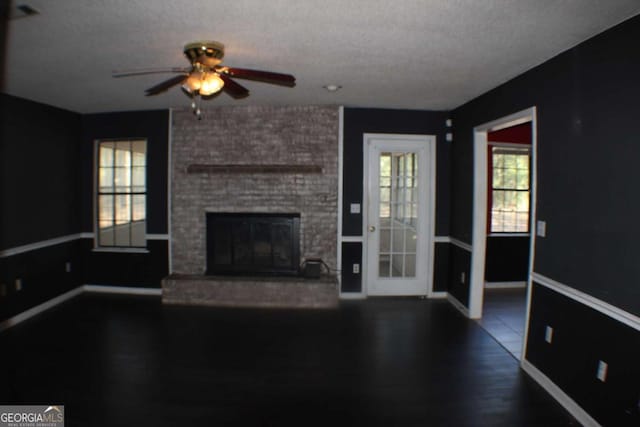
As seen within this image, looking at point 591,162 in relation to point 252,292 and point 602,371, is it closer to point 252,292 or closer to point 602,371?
point 602,371

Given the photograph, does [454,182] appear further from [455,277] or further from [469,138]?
[455,277]

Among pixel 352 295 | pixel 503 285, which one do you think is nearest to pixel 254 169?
pixel 352 295

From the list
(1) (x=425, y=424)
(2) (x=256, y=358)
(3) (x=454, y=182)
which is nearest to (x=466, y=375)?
(1) (x=425, y=424)

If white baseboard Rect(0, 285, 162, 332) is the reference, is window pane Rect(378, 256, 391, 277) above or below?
above

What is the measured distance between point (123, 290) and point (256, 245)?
2026 mm

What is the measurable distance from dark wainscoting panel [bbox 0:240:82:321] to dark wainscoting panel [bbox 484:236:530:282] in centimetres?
595

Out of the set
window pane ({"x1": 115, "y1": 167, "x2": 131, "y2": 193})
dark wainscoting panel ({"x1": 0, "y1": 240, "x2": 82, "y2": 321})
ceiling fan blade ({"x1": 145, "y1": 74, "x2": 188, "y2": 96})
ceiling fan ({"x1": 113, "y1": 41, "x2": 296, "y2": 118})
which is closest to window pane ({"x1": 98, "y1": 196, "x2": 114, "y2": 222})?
window pane ({"x1": 115, "y1": 167, "x2": 131, "y2": 193})

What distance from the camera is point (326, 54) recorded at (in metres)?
2.86

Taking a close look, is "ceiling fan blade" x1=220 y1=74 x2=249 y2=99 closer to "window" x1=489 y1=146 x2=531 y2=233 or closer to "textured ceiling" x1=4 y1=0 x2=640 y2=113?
"textured ceiling" x1=4 y1=0 x2=640 y2=113

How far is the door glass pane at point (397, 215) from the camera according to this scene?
196 inches

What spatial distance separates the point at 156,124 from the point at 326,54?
3.11m

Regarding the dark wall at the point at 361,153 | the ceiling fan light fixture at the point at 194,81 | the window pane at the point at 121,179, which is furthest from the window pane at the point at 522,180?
the window pane at the point at 121,179

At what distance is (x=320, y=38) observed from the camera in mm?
2555

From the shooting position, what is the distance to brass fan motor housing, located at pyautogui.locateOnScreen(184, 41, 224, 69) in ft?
7.51
